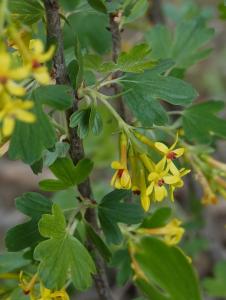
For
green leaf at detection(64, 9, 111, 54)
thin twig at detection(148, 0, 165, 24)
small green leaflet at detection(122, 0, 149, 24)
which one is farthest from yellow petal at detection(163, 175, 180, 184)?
thin twig at detection(148, 0, 165, 24)

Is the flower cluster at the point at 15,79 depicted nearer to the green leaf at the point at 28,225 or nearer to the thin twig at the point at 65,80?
the thin twig at the point at 65,80

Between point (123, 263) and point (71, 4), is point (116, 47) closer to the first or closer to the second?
point (71, 4)

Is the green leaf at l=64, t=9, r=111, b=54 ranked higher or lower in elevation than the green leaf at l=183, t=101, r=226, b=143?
higher

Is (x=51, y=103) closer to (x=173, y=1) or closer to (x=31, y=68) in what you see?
(x=31, y=68)

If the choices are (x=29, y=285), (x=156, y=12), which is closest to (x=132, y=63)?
(x=29, y=285)

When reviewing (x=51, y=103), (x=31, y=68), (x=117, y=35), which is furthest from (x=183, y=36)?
(x=31, y=68)

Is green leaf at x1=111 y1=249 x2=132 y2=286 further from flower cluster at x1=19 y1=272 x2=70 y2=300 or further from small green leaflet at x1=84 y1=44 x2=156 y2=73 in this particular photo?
small green leaflet at x1=84 y1=44 x2=156 y2=73
